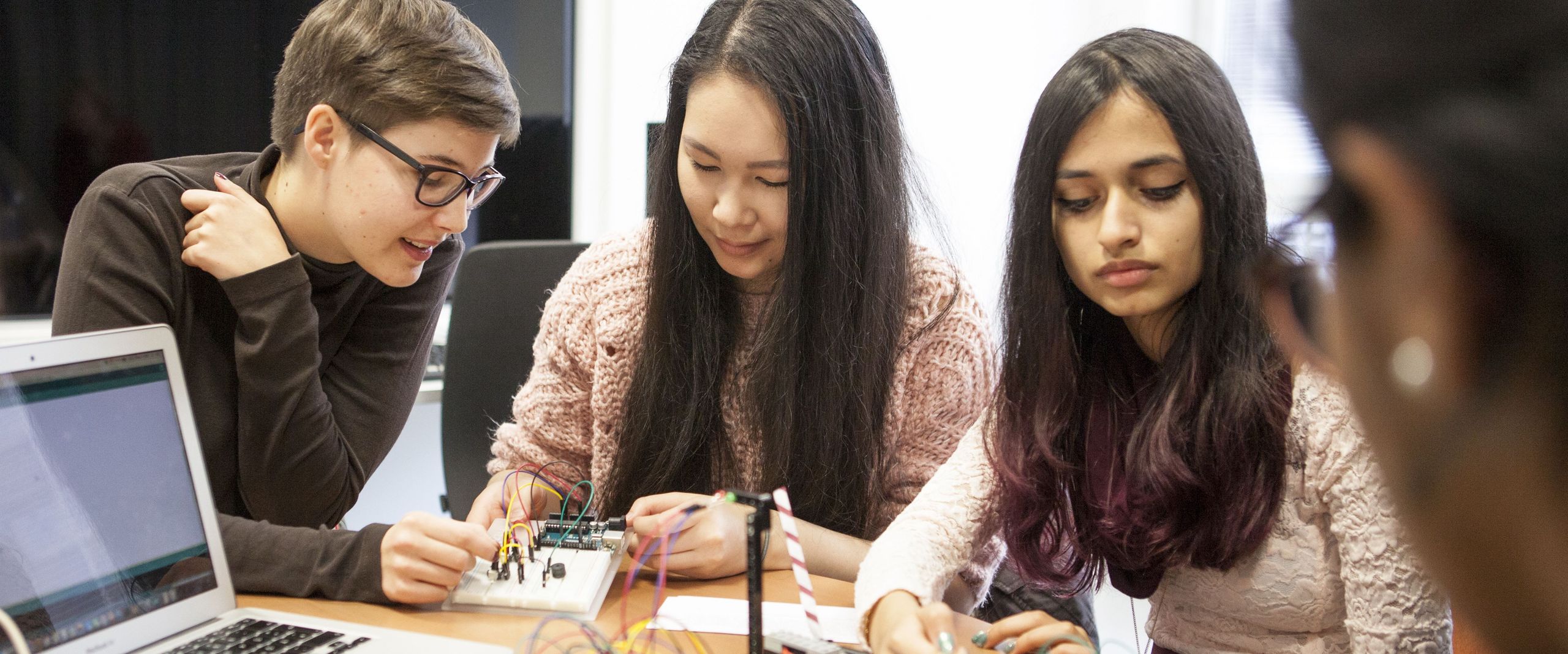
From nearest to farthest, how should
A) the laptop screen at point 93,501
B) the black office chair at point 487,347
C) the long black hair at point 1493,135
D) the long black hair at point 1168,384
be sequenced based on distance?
1. the long black hair at point 1493,135
2. the laptop screen at point 93,501
3. the long black hair at point 1168,384
4. the black office chair at point 487,347

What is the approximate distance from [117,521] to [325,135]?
26.6 inches

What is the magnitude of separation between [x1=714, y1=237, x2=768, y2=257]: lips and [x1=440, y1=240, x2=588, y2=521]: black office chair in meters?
0.61

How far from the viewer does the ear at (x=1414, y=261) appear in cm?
35

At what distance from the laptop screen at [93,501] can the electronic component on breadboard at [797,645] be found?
0.50 metres

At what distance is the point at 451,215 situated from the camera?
1.44 meters

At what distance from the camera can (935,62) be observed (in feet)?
10.3

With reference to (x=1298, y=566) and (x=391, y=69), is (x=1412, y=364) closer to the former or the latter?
(x=1298, y=566)

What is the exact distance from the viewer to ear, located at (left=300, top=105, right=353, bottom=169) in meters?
1.38

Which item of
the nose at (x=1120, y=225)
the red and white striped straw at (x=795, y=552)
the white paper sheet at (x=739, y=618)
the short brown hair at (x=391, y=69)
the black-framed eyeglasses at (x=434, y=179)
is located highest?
the short brown hair at (x=391, y=69)

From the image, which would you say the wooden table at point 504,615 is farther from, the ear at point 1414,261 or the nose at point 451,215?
the ear at point 1414,261

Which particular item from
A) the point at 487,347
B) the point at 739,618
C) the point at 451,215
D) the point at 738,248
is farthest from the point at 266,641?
the point at 487,347

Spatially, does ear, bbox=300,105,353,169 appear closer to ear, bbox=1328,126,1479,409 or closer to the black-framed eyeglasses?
the black-framed eyeglasses

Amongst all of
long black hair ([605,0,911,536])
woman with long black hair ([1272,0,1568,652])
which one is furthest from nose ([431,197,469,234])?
woman with long black hair ([1272,0,1568,652])

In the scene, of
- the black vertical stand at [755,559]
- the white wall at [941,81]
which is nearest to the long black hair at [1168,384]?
the black vertical stand at [755,559]
